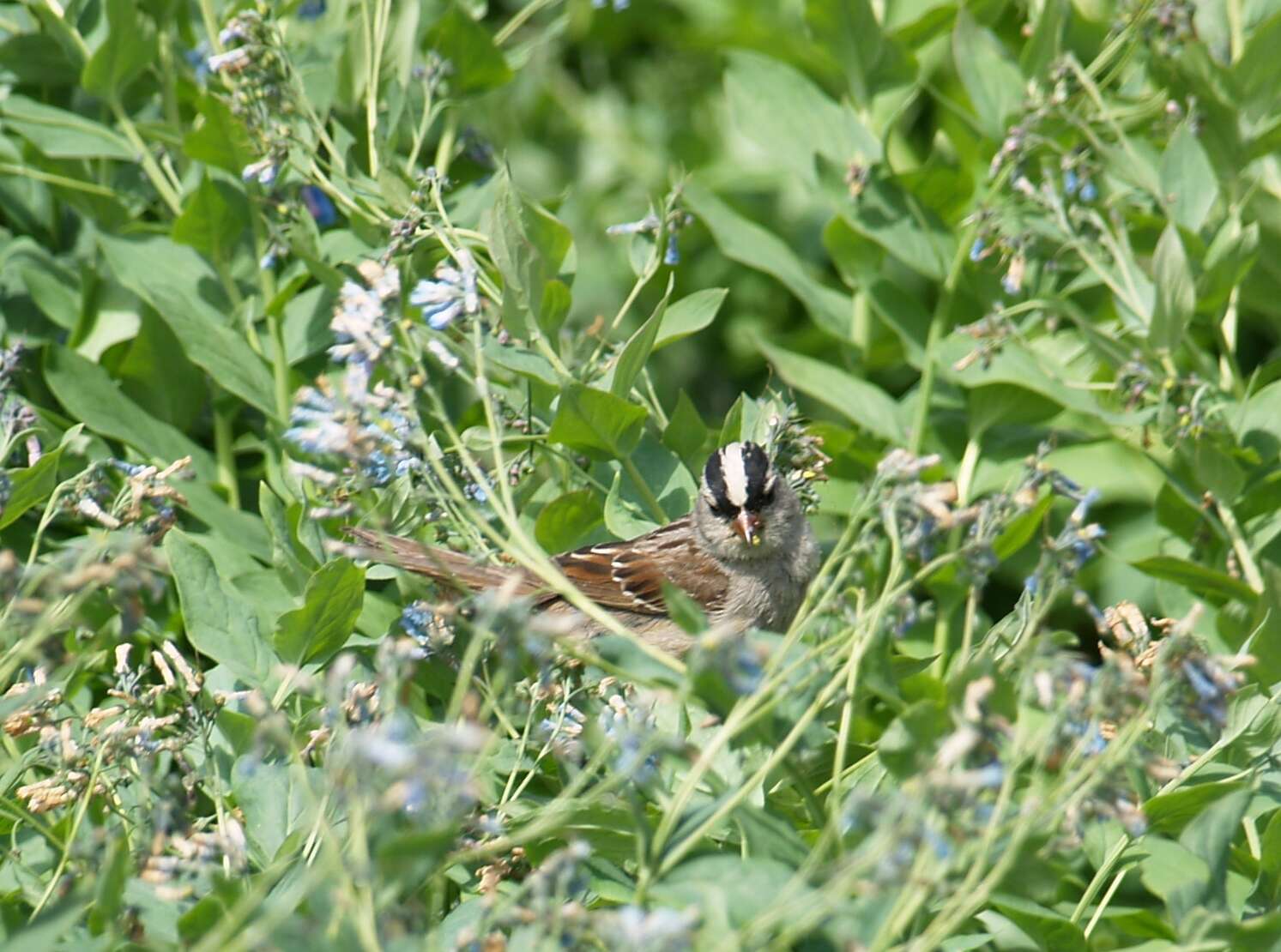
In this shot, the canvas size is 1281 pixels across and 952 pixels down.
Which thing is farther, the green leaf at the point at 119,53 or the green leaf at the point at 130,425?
the green leaf at the point at 119,53

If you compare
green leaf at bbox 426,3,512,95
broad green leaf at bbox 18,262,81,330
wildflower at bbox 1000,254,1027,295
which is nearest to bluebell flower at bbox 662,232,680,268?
wildflower at bbox 1000,254,1027,295

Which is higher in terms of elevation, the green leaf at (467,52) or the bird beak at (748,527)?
the green leaf at (467,52)

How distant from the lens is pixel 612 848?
1997 mm

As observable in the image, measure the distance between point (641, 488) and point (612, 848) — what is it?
97 cm

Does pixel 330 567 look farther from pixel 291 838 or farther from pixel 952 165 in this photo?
pixel 952 165

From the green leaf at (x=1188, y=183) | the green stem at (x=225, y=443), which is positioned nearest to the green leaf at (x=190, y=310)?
the green stem at (x=225, y=443)

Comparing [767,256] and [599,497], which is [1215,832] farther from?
[767,256]

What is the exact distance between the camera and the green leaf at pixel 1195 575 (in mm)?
3002

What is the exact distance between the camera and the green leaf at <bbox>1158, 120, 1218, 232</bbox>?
3.26 meters

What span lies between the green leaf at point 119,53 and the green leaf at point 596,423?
4.57 feet

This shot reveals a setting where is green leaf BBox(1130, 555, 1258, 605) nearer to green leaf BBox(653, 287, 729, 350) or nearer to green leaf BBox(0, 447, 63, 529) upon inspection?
green leaf BBox(653, 287, 729, 350)

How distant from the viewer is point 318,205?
3451 millimetres

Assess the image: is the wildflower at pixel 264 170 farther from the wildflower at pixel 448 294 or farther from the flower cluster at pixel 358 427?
the flower cluster at pixel 358 427

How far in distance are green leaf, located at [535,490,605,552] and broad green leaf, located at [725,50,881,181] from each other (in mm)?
1149
